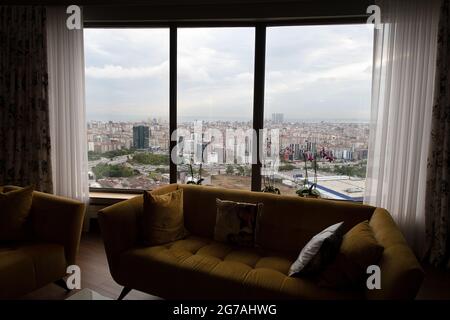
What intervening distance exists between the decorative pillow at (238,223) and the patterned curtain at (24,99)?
2.22 m

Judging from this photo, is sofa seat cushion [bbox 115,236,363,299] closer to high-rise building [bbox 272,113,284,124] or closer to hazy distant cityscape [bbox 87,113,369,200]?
hazy distant cityscape [bbox 87,113,369,200]

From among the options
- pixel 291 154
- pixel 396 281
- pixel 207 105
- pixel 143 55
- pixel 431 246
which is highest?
pixel 143 55

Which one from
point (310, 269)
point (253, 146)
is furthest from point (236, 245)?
point (253, 146)

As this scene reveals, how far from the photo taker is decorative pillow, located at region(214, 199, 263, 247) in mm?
2287

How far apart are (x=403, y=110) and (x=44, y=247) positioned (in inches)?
128

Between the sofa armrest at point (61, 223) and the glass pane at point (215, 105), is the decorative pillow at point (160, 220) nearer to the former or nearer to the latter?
the sofa armrest at point (61, 223)

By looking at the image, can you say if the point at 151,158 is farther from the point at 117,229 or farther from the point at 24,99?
the point at 117,229

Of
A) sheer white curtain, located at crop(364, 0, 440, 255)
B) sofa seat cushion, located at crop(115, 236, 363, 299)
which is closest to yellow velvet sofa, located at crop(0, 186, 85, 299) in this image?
sofa seat cushion, located at crop(115, 236, 363, 299)

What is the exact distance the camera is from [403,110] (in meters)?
2.96

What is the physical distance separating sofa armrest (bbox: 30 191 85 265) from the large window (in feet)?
4.84

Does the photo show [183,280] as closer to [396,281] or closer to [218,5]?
[396,281]

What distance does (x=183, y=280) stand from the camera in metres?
1.94

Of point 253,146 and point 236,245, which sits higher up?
point 253,146
